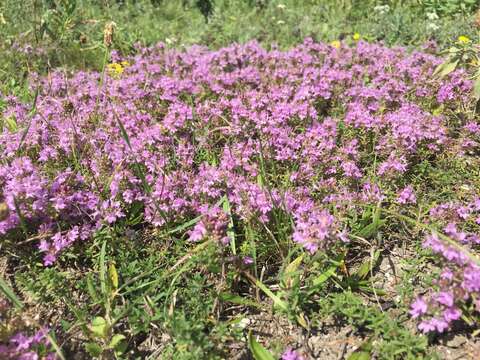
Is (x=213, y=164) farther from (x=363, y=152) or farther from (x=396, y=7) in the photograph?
(x=396, y=7)

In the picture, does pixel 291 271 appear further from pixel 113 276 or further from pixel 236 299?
pixel 113 276

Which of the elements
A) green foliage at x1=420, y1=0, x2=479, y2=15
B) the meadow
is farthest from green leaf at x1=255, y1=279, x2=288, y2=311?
green foliage at x1=420, y1=0, x2=479, y2=15

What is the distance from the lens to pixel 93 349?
91.4 inches

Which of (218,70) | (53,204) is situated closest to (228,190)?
(53,204)

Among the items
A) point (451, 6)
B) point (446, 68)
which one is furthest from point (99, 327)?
point (451, 6)

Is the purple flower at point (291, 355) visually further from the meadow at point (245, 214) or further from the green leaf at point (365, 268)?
the green leaf at point (365, 268)

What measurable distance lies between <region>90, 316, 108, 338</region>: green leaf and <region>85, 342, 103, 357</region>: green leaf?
2.5 inches

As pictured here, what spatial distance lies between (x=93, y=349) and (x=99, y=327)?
114 millimetres

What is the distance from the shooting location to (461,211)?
9.64ft

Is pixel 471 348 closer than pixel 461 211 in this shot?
Yes

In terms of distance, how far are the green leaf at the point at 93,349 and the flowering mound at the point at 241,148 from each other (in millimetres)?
639

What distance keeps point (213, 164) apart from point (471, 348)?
2.06 m

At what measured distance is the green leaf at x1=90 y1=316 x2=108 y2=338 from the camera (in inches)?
93.5

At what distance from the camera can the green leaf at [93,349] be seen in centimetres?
230
